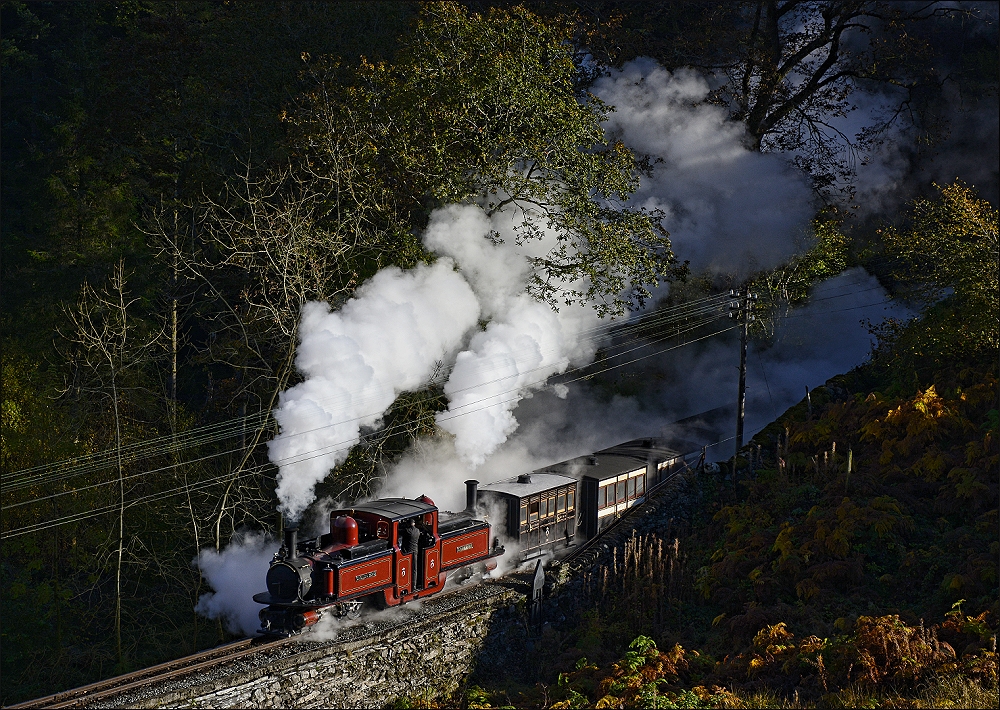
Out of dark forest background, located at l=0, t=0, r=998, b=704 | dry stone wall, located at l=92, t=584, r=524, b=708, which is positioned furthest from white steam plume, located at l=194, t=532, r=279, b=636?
dry stone wall, located at l=92, t=584, r=524, b=708

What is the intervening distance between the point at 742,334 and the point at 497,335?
629 centimetres

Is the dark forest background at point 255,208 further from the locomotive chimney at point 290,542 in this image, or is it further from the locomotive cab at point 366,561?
the locomotive chimney at point 290,542

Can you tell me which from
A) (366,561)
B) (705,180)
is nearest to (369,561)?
(366,561)

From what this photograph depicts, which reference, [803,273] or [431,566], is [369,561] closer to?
[431,566]

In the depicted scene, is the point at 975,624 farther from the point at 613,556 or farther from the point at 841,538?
the point at 613,556

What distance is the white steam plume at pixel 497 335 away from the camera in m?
21.4

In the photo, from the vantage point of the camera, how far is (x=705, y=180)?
95.8 ft

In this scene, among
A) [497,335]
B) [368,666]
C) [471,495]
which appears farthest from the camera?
[497,335]

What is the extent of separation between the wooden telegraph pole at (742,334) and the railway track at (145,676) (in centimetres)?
1219

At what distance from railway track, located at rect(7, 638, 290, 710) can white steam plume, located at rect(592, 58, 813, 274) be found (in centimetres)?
1830

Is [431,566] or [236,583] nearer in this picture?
[431,566]

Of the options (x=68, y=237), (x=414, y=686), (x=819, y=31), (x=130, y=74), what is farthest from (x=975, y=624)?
(x=130, y=74)

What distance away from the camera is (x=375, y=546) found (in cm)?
1623

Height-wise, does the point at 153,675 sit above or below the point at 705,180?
below
